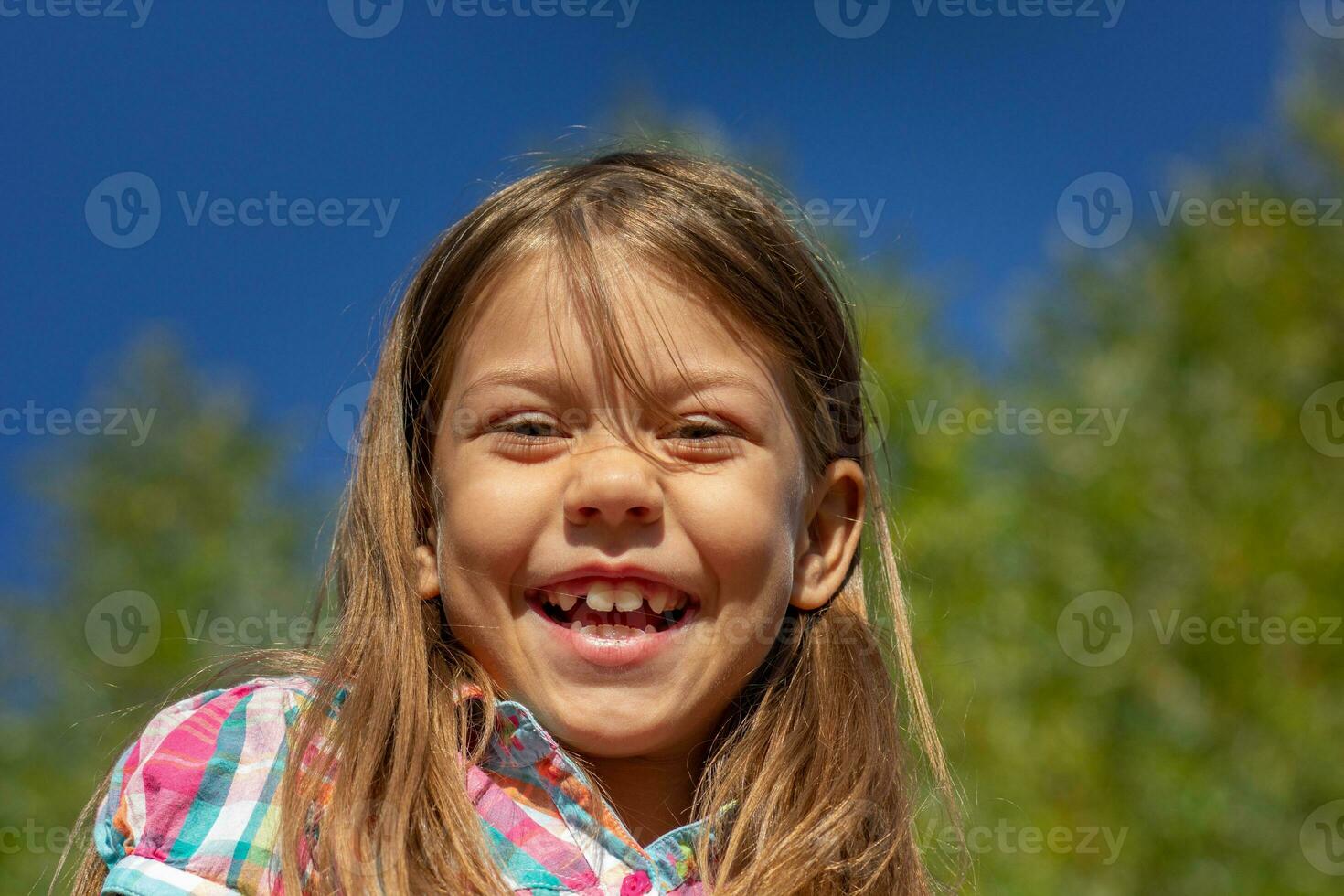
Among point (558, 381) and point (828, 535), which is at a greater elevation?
point (558, 381)

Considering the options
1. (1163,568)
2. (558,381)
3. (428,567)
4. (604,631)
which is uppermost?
(558,381)

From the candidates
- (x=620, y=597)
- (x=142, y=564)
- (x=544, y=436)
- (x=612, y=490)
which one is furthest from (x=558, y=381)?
(x=142, y=564)

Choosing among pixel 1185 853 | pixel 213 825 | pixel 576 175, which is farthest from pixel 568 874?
pixel 1185 853

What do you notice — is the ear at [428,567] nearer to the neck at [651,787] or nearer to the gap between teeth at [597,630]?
the gap between teeth at [597,630]

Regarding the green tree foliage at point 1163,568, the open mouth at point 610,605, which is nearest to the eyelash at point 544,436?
the open mouth at point 610,605

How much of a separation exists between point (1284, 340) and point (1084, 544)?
2.74 meters

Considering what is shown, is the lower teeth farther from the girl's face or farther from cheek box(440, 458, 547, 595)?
cheek box(440, 458, 547, 595)

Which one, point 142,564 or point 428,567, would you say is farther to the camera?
point 142,564

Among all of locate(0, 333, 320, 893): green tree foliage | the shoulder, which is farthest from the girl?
locate(0, 333, 320, 893): green tree foliage

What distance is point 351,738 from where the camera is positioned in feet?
6.31

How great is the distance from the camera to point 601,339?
6.74 ft

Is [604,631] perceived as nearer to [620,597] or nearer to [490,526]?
[620,597]

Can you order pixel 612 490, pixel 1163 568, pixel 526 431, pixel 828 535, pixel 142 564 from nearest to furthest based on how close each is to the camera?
pixel 612 490, pixel 526 431, pixel 828 535, pixel 1163 568, pixel 142 564

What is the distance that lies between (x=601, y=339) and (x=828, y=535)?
0.66 metres
